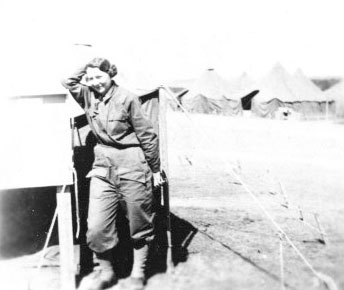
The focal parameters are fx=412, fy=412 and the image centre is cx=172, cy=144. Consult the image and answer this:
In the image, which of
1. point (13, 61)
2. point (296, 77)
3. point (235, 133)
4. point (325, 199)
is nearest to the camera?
point (13, 61)

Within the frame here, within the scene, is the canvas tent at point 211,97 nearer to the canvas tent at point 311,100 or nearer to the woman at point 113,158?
the canvas tent at point 311,100

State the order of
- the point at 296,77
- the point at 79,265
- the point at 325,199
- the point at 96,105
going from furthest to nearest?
the point at 296,77, the point at 325,199, the point at 79,265, the point at 96,105

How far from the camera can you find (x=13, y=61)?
502 cm

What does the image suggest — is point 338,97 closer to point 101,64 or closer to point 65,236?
point 101,64

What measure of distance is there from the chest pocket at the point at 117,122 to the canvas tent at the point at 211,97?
98.1ft

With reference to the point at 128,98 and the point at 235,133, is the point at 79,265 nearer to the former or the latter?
the point at 128,98

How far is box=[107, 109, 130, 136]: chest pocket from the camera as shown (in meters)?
3.97

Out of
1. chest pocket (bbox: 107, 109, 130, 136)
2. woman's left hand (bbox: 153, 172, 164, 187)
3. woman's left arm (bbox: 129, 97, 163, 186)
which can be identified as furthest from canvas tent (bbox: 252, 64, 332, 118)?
chest pocket (bbox: 107, 109, 130, 136)

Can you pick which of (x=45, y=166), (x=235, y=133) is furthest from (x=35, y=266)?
(x=235, y=133)

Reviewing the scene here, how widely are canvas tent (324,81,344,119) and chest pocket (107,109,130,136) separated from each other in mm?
30201

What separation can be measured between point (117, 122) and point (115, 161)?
0.38m

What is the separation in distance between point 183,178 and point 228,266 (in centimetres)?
539

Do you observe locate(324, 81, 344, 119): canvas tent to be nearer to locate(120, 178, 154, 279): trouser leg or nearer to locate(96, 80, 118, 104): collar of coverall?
locate(120, 178, 154, 279): trouser leg

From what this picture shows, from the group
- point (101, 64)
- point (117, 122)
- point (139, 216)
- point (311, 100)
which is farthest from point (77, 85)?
point (311, 100)
